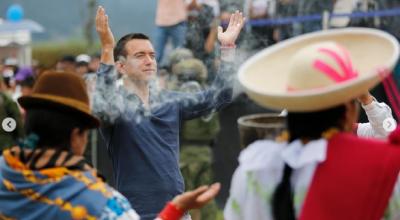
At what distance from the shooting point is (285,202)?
3566 mm

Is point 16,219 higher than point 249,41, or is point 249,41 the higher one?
point 16,219

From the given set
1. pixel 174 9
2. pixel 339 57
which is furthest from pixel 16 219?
pixel 174 9

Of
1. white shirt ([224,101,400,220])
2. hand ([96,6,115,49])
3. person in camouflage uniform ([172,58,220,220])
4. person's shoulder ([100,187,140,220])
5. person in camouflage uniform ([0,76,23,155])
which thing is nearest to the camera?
white shirt ([224,101,400,220])

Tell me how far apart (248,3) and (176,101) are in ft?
16.5

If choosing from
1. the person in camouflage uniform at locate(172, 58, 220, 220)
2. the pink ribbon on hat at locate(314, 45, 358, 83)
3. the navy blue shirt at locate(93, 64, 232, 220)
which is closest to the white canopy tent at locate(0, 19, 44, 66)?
the person in camouflage uniform at locate(172, 58, 220, 220)

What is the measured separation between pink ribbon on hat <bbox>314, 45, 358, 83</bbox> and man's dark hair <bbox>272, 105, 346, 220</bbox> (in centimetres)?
12

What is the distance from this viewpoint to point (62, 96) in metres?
3.88

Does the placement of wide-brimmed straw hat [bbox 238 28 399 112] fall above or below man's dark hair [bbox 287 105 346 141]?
above

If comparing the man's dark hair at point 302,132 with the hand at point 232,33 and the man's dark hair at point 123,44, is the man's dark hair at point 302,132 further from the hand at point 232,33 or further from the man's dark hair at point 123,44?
the man's dark hair at point 123,44

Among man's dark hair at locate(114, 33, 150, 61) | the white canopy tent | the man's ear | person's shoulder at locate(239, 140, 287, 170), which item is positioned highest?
person's shoulder at locate(239, 140, 287, 170)

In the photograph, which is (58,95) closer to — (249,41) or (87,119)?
(87,119)

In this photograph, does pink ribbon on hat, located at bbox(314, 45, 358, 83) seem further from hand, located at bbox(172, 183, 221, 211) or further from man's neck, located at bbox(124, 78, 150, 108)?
man's neck, located at bbox(124, 78, 150, 108)

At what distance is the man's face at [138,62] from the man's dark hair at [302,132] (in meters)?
2.16

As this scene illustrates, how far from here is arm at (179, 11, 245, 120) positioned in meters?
5.25
